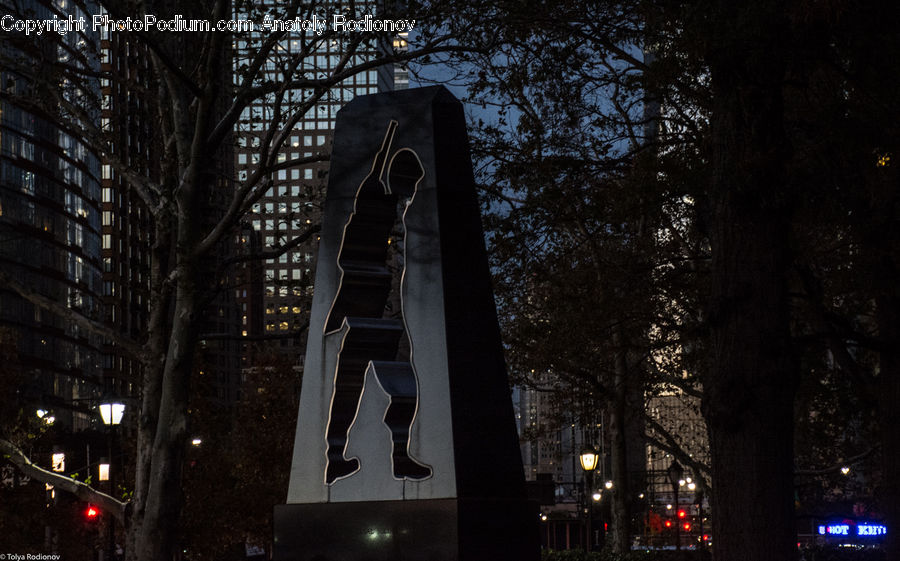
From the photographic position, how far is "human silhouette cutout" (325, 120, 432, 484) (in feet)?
26.9

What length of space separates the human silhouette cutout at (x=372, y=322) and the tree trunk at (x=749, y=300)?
3955 millimetres

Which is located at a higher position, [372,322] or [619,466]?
[372,322]

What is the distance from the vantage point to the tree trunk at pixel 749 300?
35.8 ft

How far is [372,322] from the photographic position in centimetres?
862

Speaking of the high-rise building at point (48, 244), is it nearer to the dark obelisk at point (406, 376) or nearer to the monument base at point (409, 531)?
the dark obelisk at point (406, 376)

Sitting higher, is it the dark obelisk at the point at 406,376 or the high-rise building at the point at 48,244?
the high-rise building at the point at 48,244

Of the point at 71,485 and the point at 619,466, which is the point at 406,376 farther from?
the point at 619,466

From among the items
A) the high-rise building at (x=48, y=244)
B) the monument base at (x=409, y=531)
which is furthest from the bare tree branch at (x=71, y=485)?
the high-rise building at (x=48, y=244)

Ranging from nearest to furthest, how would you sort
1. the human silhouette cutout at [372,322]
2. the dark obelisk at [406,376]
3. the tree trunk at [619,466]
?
the dark obelisk at [406,376] < the human silhouette cutout at [372,322] < the tree trunk at [619,466]

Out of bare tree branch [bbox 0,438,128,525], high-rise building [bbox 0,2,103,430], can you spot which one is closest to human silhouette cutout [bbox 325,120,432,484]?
bare tree branch [bbox 0,438,128,525]

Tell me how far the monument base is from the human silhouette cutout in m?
0.33

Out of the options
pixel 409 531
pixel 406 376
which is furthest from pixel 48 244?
pixel 409 531

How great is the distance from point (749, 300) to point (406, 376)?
14.7 feet

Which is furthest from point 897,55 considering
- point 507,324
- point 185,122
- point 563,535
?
point 563,535
